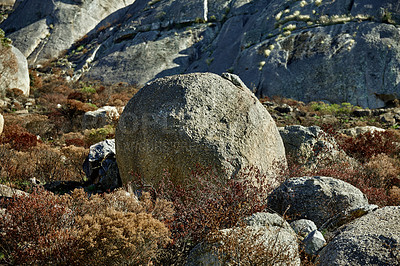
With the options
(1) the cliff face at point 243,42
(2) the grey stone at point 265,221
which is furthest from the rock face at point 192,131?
(1) the cliff face at point 243,42

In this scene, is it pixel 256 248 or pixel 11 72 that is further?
pixel 11 72

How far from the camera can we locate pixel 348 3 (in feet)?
89.6

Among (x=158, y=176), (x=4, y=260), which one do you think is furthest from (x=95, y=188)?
(x=4, y=260)

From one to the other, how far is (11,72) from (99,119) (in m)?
9.48

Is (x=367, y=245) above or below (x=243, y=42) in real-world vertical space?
above

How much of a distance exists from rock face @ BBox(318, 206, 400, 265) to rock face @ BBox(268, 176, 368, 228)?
2.55 ft

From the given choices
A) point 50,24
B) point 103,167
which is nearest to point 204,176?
point 103,167

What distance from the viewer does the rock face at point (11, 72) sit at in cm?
2067

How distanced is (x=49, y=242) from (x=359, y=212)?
13.1 feet

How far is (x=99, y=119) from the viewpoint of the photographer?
1562 centimetres

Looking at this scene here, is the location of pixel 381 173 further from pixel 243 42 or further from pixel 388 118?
pixel 243 42

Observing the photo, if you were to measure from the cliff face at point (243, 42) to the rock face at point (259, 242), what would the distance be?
20024 mm

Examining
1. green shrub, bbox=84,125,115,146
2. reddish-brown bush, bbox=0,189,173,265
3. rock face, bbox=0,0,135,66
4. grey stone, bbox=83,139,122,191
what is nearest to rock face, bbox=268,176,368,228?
reddish-brown bush, bbox=0,189,173,265

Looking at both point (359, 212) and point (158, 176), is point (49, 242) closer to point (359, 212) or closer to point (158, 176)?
point (158, 176)
